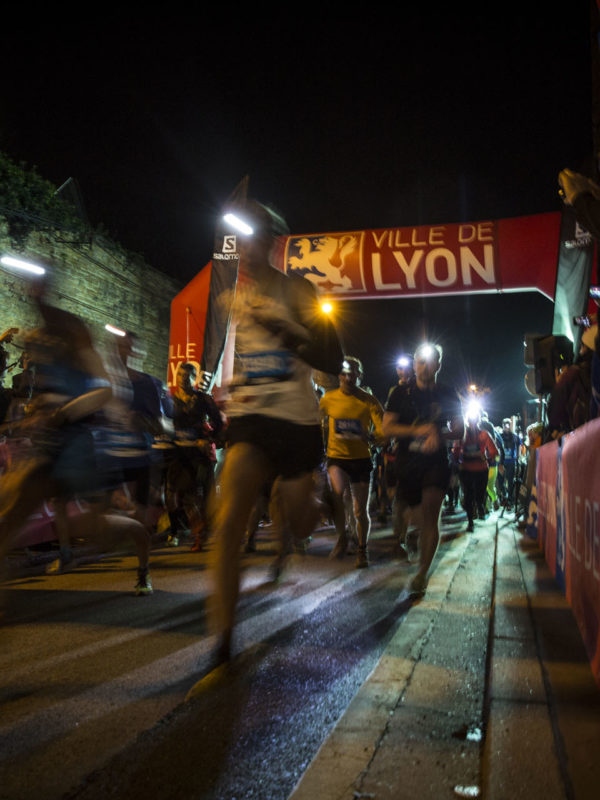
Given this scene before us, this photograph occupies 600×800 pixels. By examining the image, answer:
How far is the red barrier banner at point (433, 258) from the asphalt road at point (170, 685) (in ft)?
25.9

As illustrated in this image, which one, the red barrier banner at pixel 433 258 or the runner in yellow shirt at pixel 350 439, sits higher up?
the red barrier banner at pixel 433 258

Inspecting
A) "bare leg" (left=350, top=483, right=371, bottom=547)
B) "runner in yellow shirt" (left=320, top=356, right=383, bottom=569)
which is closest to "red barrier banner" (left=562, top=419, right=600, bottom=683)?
"bare leg" (left=350, top=483, right=371, bottom=547)

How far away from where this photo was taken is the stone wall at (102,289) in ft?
50.3

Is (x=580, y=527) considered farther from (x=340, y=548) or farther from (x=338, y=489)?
(x=340, y=548)

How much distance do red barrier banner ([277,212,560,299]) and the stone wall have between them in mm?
6003

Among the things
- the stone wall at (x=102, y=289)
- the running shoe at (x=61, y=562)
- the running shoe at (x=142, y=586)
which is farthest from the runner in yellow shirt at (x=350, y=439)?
the stone wall at (x=102, y=289)

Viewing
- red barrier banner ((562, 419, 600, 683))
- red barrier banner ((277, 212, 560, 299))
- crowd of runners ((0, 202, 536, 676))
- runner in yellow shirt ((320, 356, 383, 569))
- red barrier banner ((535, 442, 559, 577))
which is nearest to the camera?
crowd of runners ((0, 202, 536, 676))

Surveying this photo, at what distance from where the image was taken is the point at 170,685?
274 centimetres

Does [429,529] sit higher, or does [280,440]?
[280,440]

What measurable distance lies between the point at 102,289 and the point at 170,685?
58.3 ft

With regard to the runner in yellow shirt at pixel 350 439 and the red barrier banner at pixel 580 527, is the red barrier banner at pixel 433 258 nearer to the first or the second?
the runner in yellow shirt at pixel 350 439

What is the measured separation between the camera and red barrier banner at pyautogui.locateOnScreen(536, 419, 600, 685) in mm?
3016

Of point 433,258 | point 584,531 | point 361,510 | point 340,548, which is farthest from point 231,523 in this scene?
point 433,258

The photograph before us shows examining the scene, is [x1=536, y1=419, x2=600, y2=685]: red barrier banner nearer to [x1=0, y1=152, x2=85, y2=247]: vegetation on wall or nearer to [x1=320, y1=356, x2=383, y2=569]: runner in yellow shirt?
[x1=320, y1=356, x2=383, y2=569]: runner in yellow shirt
